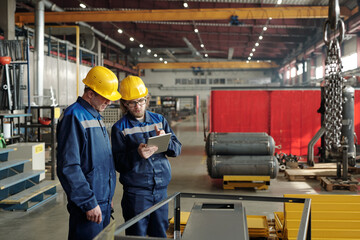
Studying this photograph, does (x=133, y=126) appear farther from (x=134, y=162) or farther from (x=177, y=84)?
(x=177, y=84)

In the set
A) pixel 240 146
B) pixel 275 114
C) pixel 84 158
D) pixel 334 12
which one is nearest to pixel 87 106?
pixel 84 158

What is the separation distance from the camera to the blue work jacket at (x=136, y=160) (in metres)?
3.01

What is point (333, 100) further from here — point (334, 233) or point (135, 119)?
point (135, 119)

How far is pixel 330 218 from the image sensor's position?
149 inches

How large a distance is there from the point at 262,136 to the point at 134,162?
195 inches

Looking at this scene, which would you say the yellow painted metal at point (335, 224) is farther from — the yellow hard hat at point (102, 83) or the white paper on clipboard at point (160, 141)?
the yellow hard hat at point (102, 83)

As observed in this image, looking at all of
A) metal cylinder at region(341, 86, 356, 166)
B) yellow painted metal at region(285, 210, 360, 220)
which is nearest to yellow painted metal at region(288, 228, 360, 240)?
yellow painted metal at region(285, 210, 360, 220)

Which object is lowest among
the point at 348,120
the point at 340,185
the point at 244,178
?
the point at 340,185

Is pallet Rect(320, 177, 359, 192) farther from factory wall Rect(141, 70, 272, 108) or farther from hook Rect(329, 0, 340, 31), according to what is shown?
factory wall Rect(141, 70, 272, 108)

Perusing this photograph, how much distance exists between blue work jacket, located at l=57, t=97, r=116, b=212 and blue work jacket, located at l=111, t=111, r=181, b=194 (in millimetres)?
283

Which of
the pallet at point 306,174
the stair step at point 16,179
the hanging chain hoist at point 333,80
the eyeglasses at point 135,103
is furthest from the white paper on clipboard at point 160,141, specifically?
the pallet at point 306,174

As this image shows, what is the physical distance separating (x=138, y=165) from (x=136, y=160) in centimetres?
5

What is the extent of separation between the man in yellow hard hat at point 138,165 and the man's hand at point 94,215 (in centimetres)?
56

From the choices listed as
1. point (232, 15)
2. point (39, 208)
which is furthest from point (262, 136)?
point (232, 15)
